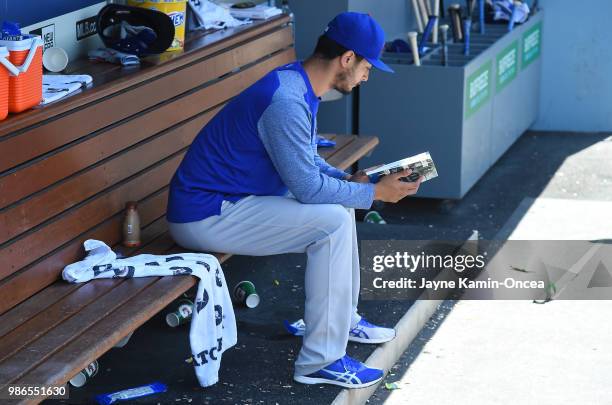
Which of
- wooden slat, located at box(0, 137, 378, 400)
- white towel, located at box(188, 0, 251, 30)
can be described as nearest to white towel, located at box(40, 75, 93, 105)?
wooden slat, located at box(0, 137, 378, 400)

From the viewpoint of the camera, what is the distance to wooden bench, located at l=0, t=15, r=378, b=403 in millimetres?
3525

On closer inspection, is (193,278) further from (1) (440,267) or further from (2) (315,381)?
(1) (440,267)

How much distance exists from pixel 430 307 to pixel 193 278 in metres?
1.55

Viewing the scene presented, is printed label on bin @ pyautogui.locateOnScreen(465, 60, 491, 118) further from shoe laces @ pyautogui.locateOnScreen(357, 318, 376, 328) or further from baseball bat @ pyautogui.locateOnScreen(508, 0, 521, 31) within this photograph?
shoe laces @ pyautogui.locateOnScreen(357, 318, 376, 328)

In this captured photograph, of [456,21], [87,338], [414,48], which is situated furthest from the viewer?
[456,21]

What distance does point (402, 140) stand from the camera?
22.1ft

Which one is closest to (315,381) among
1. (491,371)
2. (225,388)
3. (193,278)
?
(225,388)

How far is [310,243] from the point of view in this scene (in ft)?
13.6

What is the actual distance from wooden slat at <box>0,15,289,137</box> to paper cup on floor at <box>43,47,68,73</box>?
0.06 meters

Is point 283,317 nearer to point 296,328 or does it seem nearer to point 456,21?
point 296,328

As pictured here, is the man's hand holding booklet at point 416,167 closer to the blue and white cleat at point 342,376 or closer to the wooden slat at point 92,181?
the blue and white cleat at point 342,376

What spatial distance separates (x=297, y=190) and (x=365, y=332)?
77 cm

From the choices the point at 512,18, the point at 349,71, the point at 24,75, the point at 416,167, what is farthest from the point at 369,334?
the point at 512,18

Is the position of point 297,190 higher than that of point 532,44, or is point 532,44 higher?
point 297,190
